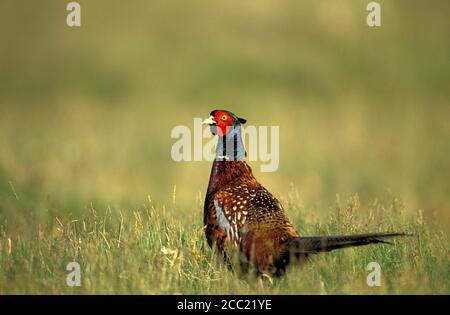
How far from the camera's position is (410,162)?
703 inches

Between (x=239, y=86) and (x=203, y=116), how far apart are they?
2.57 metres

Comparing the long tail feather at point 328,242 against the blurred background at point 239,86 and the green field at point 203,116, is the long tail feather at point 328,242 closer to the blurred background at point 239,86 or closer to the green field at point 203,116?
the green field at point 203,116

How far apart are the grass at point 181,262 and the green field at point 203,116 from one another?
0.02m

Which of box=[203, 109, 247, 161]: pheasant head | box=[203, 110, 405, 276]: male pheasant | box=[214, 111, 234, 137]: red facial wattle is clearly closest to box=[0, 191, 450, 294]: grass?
box=[203, 110, 405, 276]: male pheasant

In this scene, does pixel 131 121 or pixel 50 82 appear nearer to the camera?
pixel 131 121

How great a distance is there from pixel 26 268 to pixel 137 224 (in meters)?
1.12

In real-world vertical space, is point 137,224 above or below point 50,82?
below

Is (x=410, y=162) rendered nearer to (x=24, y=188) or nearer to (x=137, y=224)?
(x=24, y=188)

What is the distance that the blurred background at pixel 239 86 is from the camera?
17266mm

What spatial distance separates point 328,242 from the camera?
22.5 feet

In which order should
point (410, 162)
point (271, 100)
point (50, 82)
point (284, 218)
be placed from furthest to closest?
1. point (50, 82)
2. point (271, 100)
3. point (410, 162)
4. point (284, 218)

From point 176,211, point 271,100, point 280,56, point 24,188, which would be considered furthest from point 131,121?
point 176,211

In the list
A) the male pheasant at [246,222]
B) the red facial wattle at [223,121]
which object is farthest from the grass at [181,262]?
the red facial wattle at [223,121]

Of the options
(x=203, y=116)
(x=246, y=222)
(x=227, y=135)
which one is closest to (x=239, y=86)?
(x=203, y=116)
